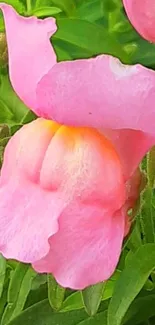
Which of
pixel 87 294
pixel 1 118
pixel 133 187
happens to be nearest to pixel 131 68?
pixel 133 187

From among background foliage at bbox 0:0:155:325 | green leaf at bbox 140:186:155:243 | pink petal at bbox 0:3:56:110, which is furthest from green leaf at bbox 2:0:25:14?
pink petal at bbox 0:3:56:110

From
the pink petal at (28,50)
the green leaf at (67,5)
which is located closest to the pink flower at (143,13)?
the pink petal at (28,50)

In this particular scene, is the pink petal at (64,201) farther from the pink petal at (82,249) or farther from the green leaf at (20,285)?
the green leaf at (20,285)

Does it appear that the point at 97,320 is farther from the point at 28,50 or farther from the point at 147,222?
the point at 28,50

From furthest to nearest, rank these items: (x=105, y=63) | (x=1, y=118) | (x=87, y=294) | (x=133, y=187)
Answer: (x=1, y=118) < (x=87, y=294) < (x=133, y=187) < (x=105, y=63)

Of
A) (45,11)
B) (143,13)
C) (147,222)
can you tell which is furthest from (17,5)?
(143,13)

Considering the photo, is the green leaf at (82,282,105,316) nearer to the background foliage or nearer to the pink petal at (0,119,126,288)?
the background foliage

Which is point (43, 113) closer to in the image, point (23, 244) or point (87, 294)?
point (23, 244)
